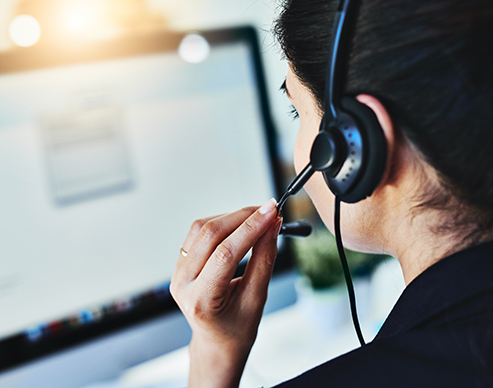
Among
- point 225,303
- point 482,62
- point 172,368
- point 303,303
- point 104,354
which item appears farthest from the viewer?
point 303,303

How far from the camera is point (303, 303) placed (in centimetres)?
89

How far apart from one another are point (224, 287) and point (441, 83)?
0.31 m

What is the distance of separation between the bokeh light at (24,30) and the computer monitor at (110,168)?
0.61 feet

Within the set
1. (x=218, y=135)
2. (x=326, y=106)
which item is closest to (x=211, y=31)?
(x=218, y=135)

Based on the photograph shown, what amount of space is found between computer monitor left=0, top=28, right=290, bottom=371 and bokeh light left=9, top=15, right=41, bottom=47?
0.19m

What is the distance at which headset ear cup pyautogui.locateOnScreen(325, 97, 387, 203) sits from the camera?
343 millimetres

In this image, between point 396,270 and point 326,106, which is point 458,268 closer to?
point 326,106

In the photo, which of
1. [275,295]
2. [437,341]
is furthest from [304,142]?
[275,295]

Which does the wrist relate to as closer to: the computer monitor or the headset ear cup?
the computer monitor

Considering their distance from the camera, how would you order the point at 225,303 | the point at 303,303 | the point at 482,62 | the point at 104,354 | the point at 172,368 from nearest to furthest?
the point at 482,62, the point at 225,303, the point at 104,354, the point at 172,368, the point at 303,303

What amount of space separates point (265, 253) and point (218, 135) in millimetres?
291

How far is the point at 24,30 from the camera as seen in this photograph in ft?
2.38

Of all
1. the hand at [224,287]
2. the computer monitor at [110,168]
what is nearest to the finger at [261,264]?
the hand at [224,287]

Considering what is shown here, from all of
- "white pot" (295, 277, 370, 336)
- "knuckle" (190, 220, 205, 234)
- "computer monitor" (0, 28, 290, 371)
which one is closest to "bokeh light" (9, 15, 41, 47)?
"computer monitor" (0, 28, 290, 371)
